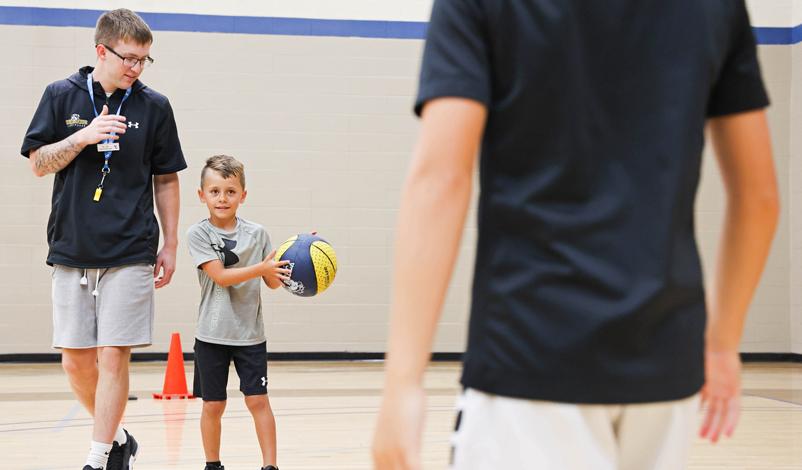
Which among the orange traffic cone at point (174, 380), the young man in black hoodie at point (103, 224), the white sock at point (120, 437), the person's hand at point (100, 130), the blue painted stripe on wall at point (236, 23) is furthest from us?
the blue painted stripe on wall at point (236, 23)

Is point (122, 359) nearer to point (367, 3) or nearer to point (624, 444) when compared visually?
point (624, 444)

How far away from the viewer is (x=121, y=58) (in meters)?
4.50

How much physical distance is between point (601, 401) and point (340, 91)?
948cm

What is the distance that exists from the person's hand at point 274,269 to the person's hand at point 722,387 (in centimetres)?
323

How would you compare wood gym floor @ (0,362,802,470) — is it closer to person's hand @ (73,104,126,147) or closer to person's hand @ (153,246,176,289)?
person's hand @ (153,246,176,289)

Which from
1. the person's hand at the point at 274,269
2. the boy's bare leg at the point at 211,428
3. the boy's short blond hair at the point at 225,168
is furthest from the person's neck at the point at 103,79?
the boy's bare leg at the point at 211,428

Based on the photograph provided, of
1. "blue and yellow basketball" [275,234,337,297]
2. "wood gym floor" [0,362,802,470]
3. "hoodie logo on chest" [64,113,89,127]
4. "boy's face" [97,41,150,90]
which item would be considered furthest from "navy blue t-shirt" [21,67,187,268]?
"wood gym floor" [0,362,802,470]

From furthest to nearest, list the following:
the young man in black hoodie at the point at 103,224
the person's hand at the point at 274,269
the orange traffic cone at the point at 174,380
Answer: the orange traffic cone at the point at 174,380
the person's hand at the point at 274,269
the young man in black hoodie at the point at 103,224

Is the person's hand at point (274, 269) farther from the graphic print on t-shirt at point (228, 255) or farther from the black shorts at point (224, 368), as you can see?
the black shorts at point (224, 368)

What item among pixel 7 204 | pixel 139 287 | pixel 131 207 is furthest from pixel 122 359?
pixel 7 204

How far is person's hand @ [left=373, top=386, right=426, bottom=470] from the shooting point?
133 centimetres

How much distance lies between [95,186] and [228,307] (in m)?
0.87

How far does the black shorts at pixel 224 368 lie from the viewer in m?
4.78

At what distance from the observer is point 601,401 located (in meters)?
1.38
